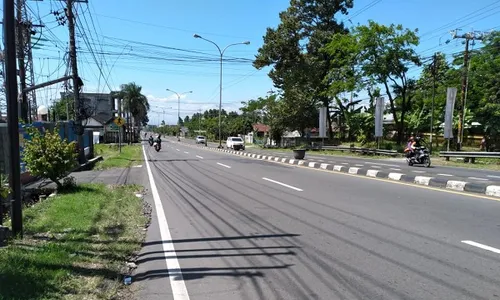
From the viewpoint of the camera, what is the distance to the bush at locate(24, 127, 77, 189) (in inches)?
412

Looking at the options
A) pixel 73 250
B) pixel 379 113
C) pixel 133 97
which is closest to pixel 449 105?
pixel 379 113

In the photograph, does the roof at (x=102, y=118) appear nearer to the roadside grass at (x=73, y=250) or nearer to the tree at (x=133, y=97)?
the tree at (x=133, y=97)

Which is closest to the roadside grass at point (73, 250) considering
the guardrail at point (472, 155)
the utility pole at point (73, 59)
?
the utility pole at point (73, 59)

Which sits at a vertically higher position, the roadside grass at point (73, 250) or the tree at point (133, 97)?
the tree at point (133, 97)

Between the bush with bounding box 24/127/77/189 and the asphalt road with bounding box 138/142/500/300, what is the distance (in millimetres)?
3146

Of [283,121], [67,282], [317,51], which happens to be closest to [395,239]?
[67,282]

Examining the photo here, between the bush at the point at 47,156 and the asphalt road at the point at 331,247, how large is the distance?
315 centimetres

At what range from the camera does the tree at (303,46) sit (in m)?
47.5

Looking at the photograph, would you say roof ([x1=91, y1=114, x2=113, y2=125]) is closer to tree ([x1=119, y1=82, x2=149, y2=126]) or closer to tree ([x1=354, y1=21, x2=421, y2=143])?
tree ([x1=119, y1=82, x2=149, y2=126])

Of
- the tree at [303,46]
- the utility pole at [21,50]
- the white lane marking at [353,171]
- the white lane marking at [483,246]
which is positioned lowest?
the white lane marking at [353,171]

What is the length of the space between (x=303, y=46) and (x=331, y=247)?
153 feet

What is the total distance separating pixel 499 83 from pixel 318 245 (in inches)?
1504

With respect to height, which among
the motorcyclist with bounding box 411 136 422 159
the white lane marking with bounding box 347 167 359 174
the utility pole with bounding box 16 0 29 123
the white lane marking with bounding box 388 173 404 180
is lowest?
the white lane marking with bounding box 347 167 359 174

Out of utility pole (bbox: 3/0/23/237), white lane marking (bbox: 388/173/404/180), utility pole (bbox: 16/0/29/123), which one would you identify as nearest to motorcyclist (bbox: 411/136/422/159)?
white lane marking (bbox: 388/173/404/180)
